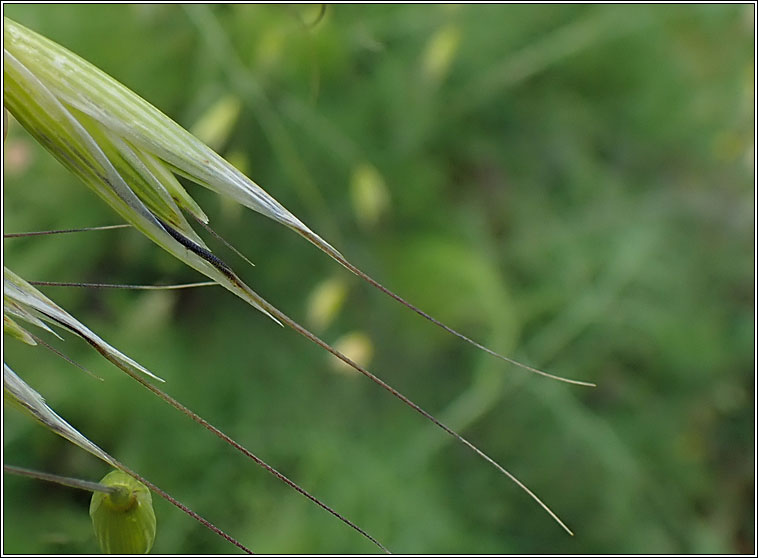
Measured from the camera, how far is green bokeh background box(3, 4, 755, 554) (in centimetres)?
63

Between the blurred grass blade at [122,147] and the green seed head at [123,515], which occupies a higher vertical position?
the blurred grass blade at [122,147]

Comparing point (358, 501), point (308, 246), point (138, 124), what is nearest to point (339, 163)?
point (308, 246)

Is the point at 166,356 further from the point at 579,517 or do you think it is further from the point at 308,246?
the point at 579,517

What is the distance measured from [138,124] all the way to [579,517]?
605 mm

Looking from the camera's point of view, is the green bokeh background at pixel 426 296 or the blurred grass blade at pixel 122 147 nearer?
the blurred grass blade at pixel 122 147

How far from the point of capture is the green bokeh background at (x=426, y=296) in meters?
0.63

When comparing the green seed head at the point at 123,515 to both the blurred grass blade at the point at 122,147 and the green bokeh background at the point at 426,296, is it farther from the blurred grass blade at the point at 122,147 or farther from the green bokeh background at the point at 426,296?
the green bokeh background at the point at 426,296

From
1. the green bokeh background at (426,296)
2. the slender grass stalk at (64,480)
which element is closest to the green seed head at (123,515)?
the slender grass stalk at (64,480)

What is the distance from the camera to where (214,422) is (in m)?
0.66

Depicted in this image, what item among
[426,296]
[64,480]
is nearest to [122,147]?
[64,480]

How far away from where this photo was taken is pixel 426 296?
29.4 inches

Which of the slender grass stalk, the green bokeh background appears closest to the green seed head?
the slender grass stalk

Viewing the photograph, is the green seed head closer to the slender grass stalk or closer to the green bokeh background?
the slender grass stalk

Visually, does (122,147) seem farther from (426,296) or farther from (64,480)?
(426,296)
